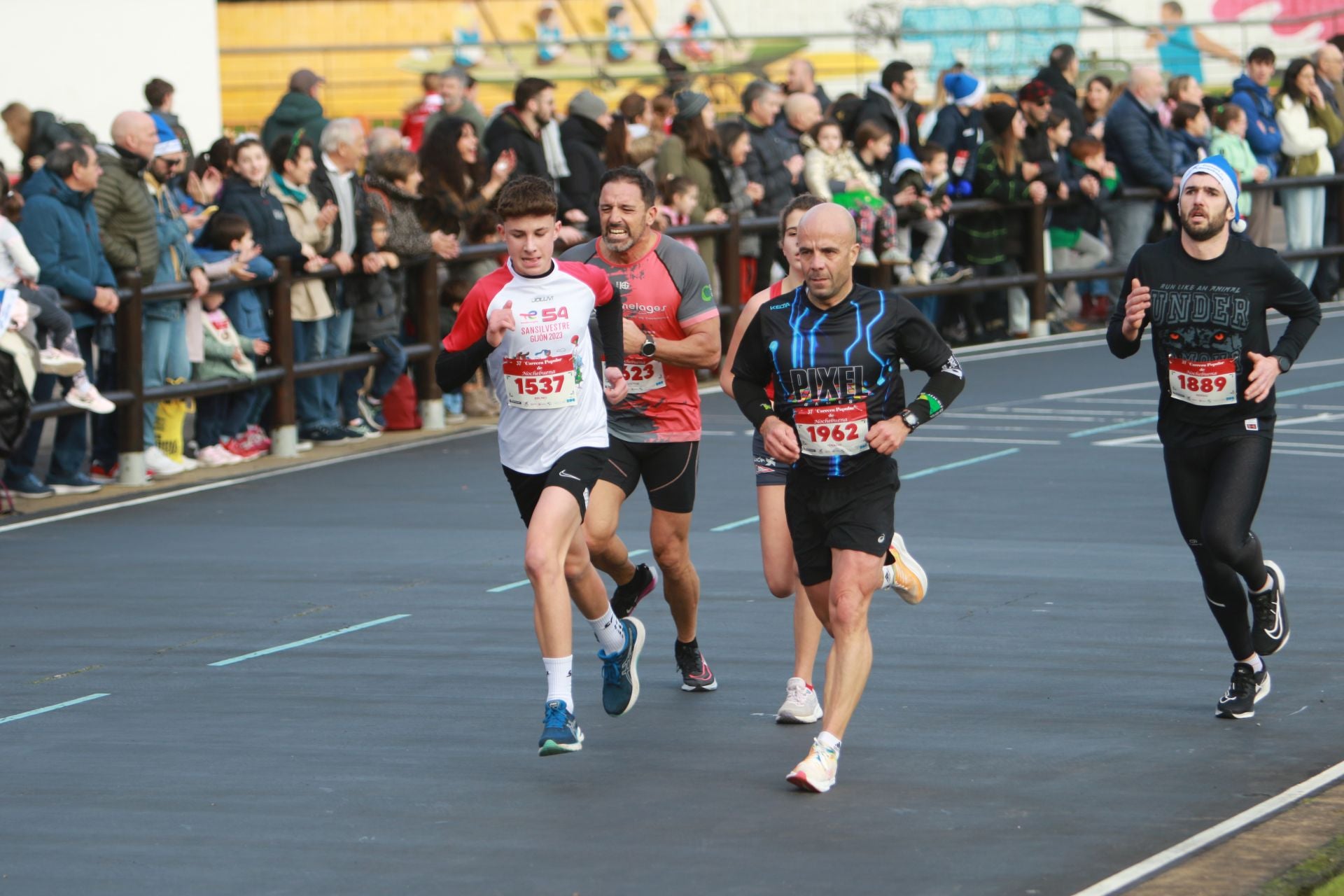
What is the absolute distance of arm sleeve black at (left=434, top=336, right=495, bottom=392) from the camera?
7.47 meters

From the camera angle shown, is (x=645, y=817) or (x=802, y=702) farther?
(x=802, y=702)

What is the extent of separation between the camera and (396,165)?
1553cm

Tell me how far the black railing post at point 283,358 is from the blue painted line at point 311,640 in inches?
203

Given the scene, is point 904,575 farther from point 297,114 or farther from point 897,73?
point 897,73

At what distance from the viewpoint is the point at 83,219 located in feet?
42.5

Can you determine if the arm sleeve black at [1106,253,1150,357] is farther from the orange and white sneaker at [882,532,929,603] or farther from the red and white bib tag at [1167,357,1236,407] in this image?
the orange and white sneaker at [882,532,929,603]

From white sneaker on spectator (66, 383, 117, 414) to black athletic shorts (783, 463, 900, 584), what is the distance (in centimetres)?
690

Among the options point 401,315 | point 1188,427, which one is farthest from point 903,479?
point 1188,427

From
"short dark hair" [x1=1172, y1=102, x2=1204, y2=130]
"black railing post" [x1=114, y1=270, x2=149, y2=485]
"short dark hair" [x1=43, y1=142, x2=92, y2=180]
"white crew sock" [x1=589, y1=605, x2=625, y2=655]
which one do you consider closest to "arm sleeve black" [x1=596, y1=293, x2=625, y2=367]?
"white crew sock" [x1=589, y1=605, x2=625, y2=655]

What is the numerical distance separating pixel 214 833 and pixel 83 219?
7.30 m

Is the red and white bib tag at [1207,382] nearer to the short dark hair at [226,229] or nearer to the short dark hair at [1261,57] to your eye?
the short dark hair at [226,229]

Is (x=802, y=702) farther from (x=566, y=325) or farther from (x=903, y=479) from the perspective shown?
(x=903, y=479)

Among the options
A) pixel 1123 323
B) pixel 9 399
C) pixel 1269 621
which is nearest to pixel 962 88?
pixel 9 399

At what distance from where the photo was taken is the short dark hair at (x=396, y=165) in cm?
1555
